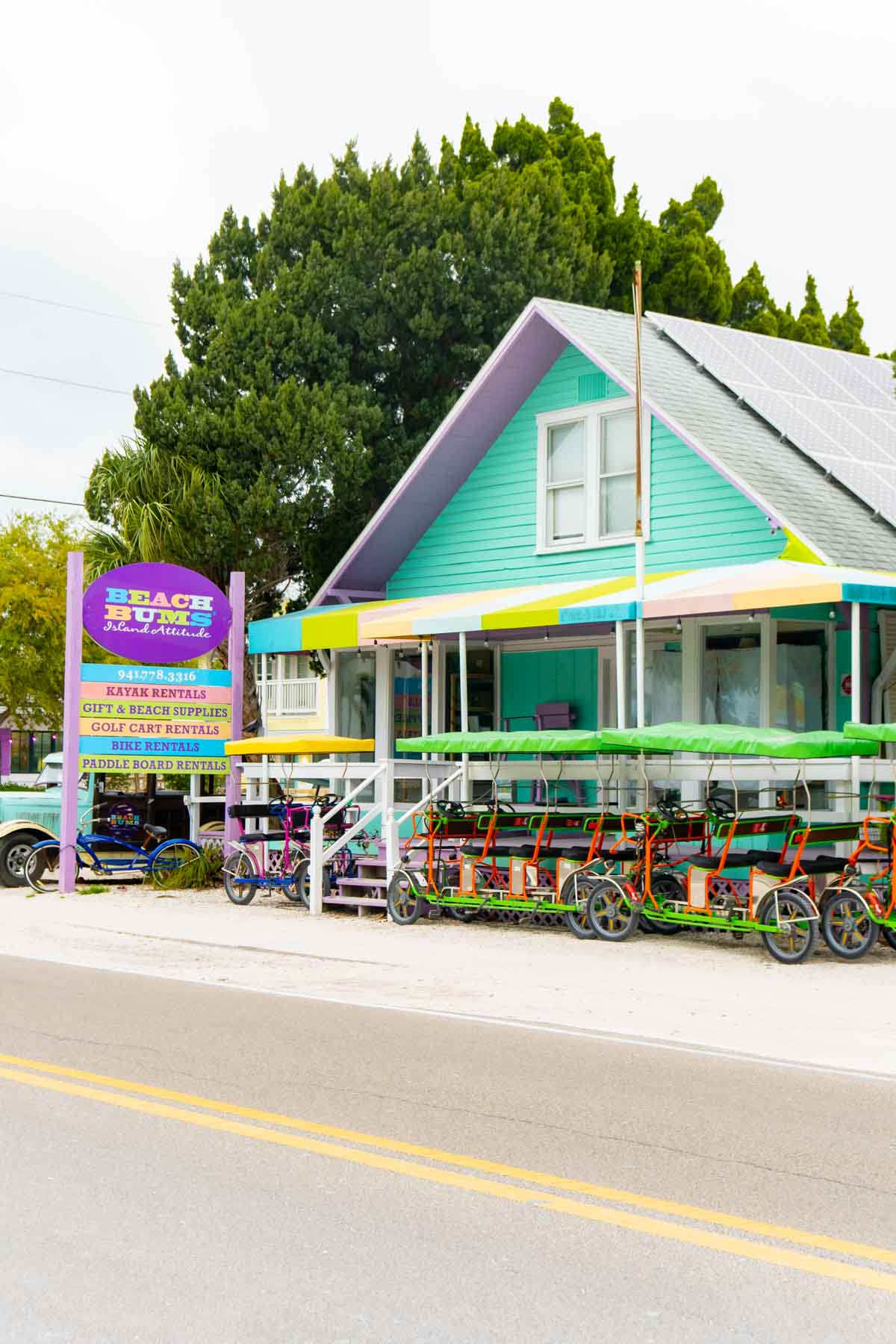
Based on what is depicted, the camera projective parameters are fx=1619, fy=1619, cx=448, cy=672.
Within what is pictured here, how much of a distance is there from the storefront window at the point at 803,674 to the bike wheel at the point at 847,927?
5269 mm

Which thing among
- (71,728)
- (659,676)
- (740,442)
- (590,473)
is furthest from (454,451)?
(71,728)

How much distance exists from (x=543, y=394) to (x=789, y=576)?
21.2 feet

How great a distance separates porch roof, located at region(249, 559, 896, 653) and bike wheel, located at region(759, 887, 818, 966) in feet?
10.1

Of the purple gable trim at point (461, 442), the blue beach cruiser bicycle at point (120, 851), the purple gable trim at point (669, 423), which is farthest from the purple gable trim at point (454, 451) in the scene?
the blue beach cruiser bicycle at point (120, 851)

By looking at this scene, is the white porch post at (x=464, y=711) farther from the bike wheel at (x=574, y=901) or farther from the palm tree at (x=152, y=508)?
the palm tree at (x=152, y=508)

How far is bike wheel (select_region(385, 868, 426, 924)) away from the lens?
16781mm

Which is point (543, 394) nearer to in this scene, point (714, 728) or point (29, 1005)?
point (714, 728)

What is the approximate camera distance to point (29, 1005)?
11.2 metres

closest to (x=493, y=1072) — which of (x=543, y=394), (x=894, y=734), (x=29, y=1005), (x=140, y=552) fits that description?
(x=29, y=1005)

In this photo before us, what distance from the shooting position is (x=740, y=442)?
1925 cm

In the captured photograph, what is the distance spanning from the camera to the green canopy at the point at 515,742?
1552cm

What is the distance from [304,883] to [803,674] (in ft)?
20.3

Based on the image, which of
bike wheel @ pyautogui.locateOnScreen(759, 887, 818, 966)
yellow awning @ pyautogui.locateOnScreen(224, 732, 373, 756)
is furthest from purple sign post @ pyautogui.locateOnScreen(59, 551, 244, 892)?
bike wheel @ pyautogui.locateOnScreen(759, 887, 818, 966)

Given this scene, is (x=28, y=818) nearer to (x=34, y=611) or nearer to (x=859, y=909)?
(x=859, y=909)
